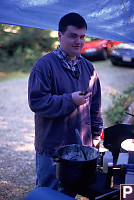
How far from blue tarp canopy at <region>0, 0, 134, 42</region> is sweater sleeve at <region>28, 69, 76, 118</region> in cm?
104

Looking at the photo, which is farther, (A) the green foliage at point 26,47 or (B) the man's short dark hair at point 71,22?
(A) the green foliage at point 26,47

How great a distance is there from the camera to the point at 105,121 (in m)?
7.36

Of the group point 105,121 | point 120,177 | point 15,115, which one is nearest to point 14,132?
point 15,115

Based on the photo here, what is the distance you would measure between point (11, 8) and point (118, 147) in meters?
1.89

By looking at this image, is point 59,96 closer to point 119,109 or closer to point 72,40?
point 72,40

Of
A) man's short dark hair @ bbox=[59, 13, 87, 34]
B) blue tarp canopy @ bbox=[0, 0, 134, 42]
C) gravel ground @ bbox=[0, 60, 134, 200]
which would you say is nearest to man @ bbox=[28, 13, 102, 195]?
man's short dark hair @ bbox=[59, 13, 87, 34]

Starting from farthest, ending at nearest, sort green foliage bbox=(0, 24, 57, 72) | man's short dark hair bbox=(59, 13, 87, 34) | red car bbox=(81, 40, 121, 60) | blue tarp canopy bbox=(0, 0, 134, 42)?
green foliage bbox=(0, 24, 57, 72) < red car bbox=(81, 40, 121, 60) < blue tarp canopy bbox=(0, 0, 134, 42) < man's short dark hair bbox=(59, 13, 87, 34)

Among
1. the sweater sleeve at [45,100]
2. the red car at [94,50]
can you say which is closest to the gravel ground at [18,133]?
the red car at [94,50]

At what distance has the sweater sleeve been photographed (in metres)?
2.38

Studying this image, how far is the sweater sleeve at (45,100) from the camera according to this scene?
7.82 ft

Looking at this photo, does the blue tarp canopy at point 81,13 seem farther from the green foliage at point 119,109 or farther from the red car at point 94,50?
the red car at point 94,50

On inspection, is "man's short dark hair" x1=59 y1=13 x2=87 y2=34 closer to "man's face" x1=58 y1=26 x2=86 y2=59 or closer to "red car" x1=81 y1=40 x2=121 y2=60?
"man's face" x1=58 y1=26 x2=86 y2=59

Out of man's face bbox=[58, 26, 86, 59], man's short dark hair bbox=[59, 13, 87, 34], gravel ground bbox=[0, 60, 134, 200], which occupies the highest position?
man's short dark hair bbox=[59, 13, 87, 34]

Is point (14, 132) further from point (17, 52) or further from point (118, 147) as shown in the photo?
point (17, 52)
